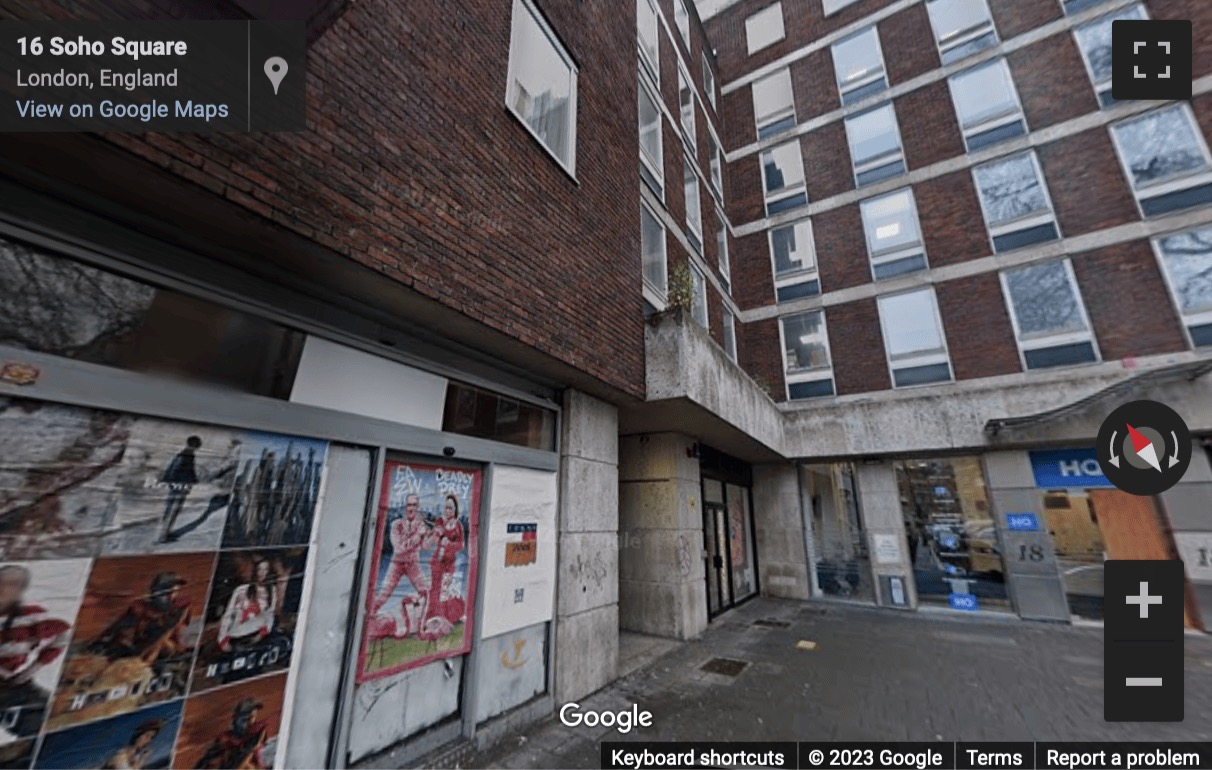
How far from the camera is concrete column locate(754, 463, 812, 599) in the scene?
1282 cm

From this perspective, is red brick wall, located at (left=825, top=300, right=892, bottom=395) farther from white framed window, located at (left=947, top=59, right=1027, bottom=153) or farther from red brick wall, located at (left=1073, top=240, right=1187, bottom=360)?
white framed window, located at (left=947, top=59, right=1027, bottom=153)

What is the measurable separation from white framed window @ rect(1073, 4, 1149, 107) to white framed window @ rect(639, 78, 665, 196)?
35.8 feet

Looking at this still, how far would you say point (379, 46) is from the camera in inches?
152

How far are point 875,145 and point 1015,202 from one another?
162 inches

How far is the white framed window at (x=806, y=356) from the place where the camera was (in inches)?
532

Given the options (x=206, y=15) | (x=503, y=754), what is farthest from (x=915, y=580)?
(x=206, y=15)

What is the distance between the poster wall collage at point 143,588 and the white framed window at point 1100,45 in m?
18.4

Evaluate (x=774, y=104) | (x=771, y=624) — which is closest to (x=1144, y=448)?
(x=771, y=624)

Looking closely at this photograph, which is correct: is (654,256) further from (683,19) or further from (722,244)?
(683,19)

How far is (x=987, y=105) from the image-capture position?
12797mm

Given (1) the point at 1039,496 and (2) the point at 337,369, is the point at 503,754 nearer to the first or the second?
(2) the point at 337,369

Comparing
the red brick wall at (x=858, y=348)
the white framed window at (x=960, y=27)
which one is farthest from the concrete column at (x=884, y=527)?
the white framed window at (x=960, y=27)

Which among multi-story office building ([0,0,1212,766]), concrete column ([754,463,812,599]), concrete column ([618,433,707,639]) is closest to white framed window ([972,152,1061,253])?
multi-story office building ([0,0,1212,766])

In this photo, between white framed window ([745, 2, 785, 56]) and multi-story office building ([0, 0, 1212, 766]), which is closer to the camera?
multi-story office building ([0, 0, 1212, 766])
